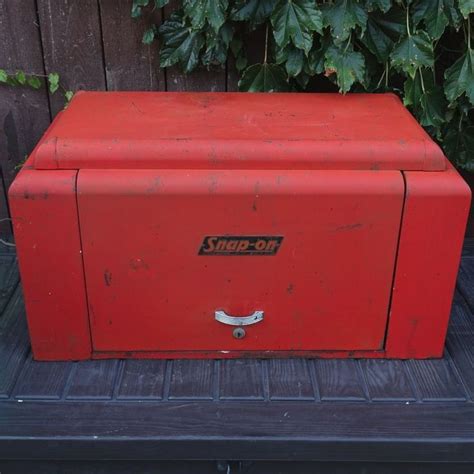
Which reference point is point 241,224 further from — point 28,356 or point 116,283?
point 28,356

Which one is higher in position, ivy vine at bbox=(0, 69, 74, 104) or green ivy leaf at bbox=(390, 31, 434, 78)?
green ivy leaf at bbox=(390, 31, 434, 78)

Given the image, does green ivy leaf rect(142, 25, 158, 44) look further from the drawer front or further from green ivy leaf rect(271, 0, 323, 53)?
the drawer front

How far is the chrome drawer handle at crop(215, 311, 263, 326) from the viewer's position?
1.26 metres

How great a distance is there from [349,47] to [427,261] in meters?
0.67

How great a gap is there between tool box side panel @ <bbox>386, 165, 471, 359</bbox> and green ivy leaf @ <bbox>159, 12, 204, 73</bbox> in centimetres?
78

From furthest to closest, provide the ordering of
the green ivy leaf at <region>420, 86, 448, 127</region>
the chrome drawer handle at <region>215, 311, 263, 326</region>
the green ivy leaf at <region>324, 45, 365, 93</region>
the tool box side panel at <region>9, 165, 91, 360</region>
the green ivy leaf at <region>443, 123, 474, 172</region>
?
the green ivy leaf at <region>443, 123, 474, 172</region> → the green ivy leaf at <region>420, 86, 448, 127</region> → the green ivy leaf at <region>324, 45, 365, 93</region> → the chrome drawer handle at <region>215, 311, 263, 326</region> → the tool box side panel at <region>9, 165, 91, 360</region>

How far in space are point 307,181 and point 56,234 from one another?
489mm

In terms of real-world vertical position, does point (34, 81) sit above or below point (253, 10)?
below

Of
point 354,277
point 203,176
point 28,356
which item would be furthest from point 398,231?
point 28,356

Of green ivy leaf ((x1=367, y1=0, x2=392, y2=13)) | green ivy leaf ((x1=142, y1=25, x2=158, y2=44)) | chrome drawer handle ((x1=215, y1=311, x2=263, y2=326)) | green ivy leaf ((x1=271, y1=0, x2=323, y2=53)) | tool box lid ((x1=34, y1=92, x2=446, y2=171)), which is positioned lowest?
chrome drawer handle ((x1=215, y1=311, x2=263, y2=326))

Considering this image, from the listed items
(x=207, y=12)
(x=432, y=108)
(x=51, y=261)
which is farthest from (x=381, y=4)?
(x=51, y=261)

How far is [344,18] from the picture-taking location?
5.03ft

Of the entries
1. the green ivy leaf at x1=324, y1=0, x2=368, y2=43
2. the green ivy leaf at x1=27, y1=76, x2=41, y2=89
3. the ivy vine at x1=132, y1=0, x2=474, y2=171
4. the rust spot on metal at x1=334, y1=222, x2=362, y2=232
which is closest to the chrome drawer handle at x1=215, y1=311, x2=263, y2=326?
the rust spot on metal at x1=334, y1=222, x2=362, y2=232

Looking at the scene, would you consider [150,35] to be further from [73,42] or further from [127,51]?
[73,42]
